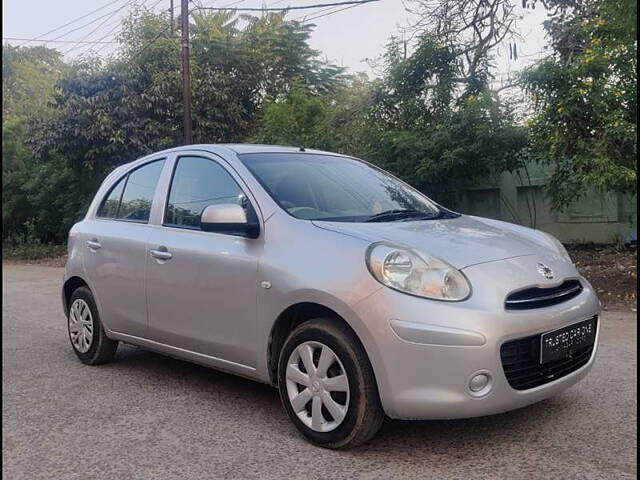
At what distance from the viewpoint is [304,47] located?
843 inches

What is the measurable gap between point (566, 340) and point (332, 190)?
1711 mm

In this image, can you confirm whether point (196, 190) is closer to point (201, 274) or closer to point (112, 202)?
point (201, 274)

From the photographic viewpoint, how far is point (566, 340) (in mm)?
3543

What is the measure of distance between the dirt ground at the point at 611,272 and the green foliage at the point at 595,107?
4.23ft

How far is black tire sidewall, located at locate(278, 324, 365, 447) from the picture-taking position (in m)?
3.37

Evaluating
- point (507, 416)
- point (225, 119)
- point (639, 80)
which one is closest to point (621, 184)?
point (639, 80)

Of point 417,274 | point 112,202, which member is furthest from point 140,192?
point 417,274

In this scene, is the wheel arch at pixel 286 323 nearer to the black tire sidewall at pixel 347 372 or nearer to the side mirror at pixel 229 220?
the black tire sidewall at pixel 347 372

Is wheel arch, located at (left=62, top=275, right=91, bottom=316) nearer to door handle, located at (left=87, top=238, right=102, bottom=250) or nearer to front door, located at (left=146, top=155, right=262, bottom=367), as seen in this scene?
door handle, located at (left=87, top=238, right=102, bottom=250)

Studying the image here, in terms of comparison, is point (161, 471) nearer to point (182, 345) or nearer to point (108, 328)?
point (182, 345)

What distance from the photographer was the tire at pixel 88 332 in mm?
5344

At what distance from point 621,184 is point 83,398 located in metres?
6.71

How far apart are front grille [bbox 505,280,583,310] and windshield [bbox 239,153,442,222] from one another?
100cm

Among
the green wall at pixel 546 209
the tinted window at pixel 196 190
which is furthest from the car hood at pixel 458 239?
the green wall at pixel 546 209
